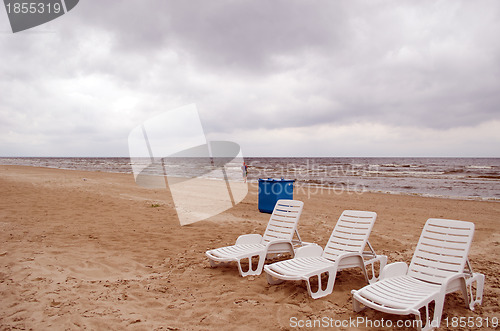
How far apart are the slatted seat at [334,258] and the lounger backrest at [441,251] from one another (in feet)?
2.00

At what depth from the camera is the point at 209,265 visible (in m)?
5.29

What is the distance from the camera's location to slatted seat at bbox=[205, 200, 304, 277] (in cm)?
483

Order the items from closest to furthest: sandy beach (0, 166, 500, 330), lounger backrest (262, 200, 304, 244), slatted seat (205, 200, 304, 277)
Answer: sandy beach (0, 166, 500, 330) → slatted seat (205, 200, 304, 277) → lounger backrest (262, 200, 304, 244)

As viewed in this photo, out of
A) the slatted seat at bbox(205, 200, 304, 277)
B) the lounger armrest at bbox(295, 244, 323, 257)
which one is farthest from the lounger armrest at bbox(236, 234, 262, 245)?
the lounger armrest at bbox(295, 244, 323, 257)

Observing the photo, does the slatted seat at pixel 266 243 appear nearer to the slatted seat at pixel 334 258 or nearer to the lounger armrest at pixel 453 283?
the slatted seat at pixel 334 258

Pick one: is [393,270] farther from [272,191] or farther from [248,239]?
[272,191]

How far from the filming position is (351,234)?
488 cm

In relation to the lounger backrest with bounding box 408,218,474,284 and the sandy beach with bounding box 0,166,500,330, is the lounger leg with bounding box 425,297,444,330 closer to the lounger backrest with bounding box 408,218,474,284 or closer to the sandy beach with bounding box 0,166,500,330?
the sandy beach with bounding box 0,166,500,330

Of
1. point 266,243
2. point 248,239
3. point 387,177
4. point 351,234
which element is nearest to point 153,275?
point 248,239

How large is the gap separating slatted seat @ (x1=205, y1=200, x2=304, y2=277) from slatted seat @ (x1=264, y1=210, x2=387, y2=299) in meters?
0.47

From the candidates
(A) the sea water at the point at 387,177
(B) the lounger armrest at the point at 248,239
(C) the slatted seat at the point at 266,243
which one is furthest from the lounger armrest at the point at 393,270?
(A) the sea water at the point at 387,177

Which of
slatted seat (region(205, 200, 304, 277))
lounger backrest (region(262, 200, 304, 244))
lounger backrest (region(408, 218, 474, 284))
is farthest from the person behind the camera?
lounger backrest (region(262, 200, 304, 244))

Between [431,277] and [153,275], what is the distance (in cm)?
373

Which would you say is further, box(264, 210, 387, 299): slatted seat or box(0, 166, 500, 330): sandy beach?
box(264, 210, 387, 299): slatted seat
